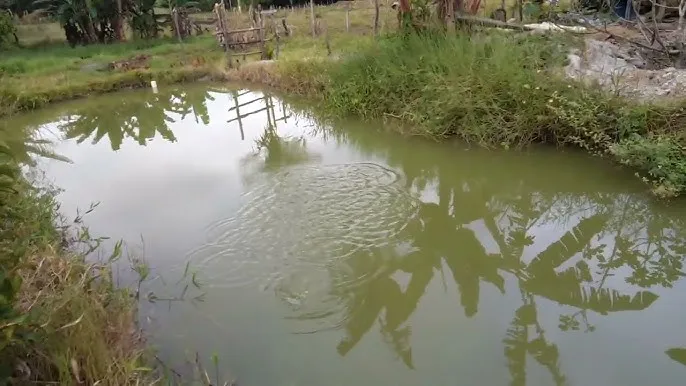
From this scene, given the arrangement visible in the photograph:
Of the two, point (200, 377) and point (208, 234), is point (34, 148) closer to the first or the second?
point (208, 234)

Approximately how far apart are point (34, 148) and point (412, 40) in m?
5.50

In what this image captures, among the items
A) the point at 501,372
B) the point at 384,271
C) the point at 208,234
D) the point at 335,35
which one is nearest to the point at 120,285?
the point at 208,234

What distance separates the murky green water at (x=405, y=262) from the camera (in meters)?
2.74

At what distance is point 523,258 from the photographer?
364 centimetres

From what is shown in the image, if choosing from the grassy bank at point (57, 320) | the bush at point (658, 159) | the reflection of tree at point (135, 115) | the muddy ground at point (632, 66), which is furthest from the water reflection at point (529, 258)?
the reflection of tree at point (135, 115)

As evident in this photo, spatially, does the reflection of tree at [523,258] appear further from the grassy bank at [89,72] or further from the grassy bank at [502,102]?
the grassy bank at [89,72]

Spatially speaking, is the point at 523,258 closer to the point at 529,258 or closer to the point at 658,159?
the point at 529,258

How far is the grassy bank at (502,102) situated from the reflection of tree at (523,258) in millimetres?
527

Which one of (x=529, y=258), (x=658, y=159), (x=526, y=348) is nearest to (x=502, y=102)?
(x=658, y=159)

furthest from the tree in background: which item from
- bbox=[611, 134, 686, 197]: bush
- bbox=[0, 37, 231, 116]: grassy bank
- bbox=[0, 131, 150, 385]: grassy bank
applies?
bbox=[611, 134, 686, 197]: bush

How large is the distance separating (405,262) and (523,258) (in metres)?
0.81

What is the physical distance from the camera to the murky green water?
2738 millimetres

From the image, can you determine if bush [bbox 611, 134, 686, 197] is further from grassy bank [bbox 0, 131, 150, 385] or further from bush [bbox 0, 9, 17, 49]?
bush [bbox 0, 9, 17, 49]

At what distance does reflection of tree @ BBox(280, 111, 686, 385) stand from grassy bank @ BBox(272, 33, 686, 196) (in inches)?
20.7
